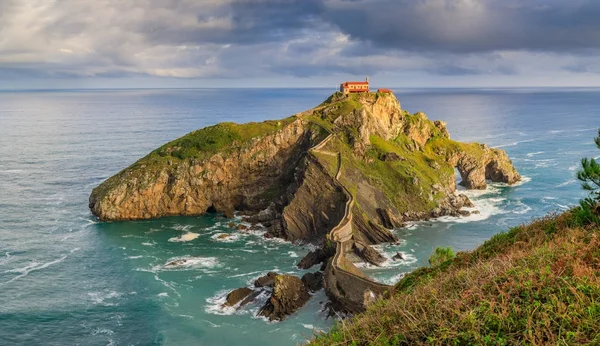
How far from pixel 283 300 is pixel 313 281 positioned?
7.84 m

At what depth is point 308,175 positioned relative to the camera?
86.5m

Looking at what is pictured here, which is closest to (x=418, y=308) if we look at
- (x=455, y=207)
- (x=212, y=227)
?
(x=212, y=227)

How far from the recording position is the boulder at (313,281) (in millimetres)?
59312

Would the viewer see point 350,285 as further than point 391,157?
No

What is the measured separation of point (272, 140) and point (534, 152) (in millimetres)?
95021

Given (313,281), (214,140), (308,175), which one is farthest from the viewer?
(214,140)

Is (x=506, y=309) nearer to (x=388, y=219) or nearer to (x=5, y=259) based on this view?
(x=388, y=219)

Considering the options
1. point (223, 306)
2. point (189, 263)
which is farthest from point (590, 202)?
point (189, 263)

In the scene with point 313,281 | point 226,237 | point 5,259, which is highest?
point 5,259

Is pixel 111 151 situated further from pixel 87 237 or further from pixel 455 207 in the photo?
pixel 455 207

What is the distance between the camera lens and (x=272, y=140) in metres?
102

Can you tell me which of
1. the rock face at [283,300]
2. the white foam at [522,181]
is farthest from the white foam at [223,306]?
the white foam at [522,181]

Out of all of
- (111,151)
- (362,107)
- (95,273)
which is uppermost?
(362,107)

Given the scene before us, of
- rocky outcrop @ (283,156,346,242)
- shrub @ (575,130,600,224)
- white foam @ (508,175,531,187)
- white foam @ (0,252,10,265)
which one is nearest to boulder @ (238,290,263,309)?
rocky outcrop @ (283,156,346,242)
